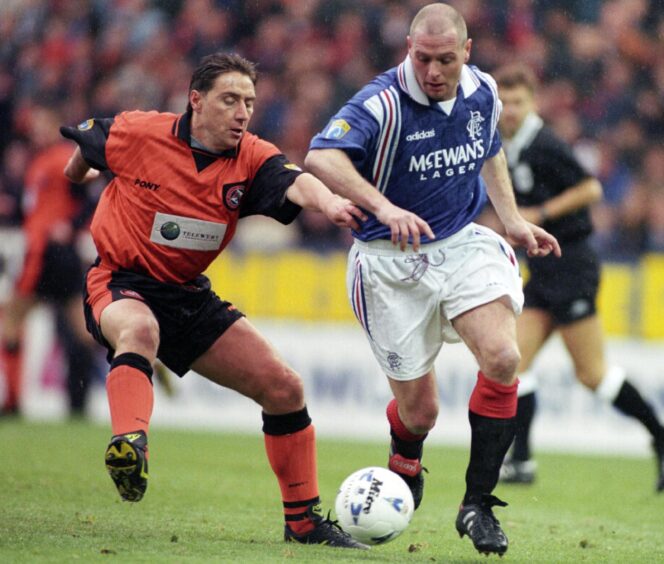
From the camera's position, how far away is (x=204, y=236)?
6090 mm

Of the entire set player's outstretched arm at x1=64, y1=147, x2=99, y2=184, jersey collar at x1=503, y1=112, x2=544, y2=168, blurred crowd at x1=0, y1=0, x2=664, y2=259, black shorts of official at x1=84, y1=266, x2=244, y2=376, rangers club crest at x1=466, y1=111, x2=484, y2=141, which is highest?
blurred crowd at x1=0, y1=0, x2=664, y2=259

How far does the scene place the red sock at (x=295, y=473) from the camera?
20.1 feet

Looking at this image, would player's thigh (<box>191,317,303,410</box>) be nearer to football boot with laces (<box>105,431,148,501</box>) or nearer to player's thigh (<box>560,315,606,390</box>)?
football boot with laces (<box>105,431,148,501</box>)

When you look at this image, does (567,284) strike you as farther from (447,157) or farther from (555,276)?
(447,157)

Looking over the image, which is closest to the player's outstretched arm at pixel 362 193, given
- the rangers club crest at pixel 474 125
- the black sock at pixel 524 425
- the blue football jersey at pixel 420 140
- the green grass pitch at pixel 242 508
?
the blue football jersey at pixel 420 140

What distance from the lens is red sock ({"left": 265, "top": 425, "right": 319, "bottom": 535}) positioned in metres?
6.14

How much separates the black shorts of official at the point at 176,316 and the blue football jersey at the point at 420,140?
87 centimetres

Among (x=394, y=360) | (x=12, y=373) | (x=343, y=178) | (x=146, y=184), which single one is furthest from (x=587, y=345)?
(x=12, y=373)

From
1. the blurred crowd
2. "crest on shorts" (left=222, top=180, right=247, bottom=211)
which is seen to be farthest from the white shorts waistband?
the blurred crowd

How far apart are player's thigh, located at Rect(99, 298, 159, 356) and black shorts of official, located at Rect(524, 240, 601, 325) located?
423 cm

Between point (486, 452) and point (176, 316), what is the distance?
158 cm

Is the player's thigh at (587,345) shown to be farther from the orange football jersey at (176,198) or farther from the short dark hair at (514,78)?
the orange football jersey at (176,198)

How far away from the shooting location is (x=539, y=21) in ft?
51.2

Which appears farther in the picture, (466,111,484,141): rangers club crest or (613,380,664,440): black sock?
(613,380,664,440): black sock
